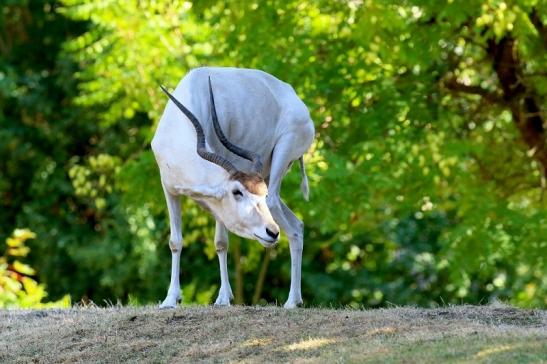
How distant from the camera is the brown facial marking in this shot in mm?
9375

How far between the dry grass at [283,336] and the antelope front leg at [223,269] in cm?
53

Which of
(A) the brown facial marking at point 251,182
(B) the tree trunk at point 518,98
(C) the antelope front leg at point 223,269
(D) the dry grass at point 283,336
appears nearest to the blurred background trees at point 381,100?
(B) the tree trunk at point 518,98

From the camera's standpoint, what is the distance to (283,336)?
28.7 ft

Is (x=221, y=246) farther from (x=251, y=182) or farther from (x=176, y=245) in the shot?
(x=251, y=182)

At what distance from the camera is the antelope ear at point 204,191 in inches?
370

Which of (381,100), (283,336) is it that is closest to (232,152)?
(283,336)

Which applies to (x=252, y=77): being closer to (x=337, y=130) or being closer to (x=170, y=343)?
(x=170, y=343)

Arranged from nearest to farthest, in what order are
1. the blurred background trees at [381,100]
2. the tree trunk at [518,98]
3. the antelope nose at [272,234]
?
the antelope nose at [272,234], the blurred background trees at [381,100], the tree trunk at [518,98]

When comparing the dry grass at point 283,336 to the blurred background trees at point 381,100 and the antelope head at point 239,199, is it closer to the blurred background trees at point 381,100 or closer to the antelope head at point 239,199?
the antelope head at point 239,199

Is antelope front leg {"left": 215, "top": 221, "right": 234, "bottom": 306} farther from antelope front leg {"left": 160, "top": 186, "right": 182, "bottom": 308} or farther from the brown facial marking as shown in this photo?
the brown facial marking

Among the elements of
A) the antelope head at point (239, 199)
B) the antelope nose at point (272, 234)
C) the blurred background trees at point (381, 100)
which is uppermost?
the antelope head at point (239, 199)

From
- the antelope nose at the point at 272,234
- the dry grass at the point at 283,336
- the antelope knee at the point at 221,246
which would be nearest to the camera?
the dry grass at the point at 283,336

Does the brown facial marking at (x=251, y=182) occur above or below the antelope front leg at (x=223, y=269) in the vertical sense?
above

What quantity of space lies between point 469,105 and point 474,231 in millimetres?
2382
